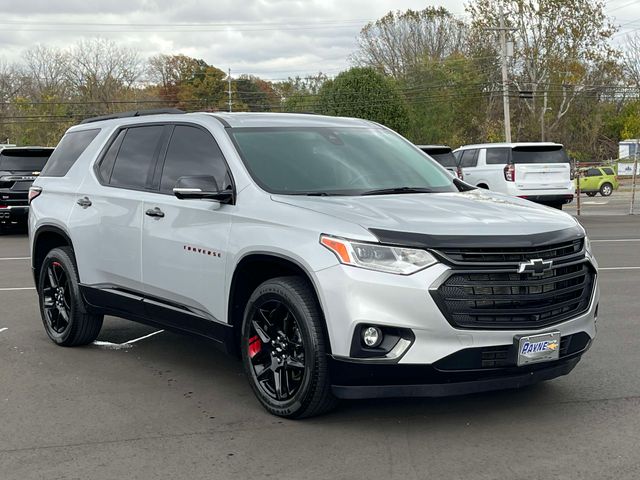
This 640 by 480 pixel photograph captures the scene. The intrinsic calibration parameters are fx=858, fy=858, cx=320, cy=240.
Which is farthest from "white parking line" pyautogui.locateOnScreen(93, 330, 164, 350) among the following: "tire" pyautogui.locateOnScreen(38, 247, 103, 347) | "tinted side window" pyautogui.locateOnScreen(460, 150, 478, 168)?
"tinted side window" pyautogui.locateOnScreen(460, 150, 478, 168)

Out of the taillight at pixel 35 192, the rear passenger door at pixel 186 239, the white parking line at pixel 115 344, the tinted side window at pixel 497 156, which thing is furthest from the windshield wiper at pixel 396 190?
the tinted side window at pixel 497 156

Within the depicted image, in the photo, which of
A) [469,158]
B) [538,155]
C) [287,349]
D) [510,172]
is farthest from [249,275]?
[469,158]

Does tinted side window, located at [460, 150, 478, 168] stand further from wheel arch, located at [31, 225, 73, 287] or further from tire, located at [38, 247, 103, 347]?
tire, located at [38, 247, 103, 347]

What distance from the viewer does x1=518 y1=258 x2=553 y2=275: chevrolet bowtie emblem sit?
14.9ft

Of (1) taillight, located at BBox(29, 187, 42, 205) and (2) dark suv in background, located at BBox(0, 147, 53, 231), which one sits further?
(2) dark suv in background, located at BBox(0, 147, 53, 231)

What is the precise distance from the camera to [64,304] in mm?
7285

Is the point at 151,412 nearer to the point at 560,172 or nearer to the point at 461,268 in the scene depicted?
the point at 461,268

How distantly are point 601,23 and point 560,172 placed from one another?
121 feet

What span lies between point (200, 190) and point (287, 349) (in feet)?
3.77

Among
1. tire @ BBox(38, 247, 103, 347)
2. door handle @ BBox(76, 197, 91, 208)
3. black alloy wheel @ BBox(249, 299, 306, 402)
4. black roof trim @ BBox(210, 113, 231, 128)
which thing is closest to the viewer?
black alloy wheel @ BBox(249, 299, 306, 402)

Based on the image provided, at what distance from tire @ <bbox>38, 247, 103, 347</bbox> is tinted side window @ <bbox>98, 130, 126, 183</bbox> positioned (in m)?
0.76

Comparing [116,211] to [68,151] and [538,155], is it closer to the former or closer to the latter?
[68,151]

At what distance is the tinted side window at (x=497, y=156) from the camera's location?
22062mm

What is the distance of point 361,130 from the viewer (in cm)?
A: 646
